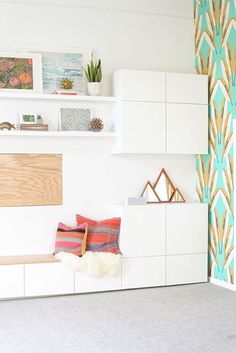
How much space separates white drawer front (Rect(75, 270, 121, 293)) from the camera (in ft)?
17.9

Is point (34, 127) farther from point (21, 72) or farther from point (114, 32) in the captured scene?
point (114, 32)

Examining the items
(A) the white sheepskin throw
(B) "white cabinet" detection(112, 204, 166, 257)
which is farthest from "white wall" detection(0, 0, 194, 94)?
(A) the white sheepskin throw

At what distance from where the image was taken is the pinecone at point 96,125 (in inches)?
228

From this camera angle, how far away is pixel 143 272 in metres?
5.75

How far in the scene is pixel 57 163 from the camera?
5.82 meters

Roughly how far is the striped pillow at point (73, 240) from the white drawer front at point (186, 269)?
98cm

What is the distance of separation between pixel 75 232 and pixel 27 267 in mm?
592

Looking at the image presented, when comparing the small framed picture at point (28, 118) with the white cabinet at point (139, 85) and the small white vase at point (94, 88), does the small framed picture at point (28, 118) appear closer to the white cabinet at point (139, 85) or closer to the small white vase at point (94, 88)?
the small white vase at point (94, 88)

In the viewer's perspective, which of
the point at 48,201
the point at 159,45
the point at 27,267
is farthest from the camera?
the point at 159,45

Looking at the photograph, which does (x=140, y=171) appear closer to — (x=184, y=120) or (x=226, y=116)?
(x=184, y=120)

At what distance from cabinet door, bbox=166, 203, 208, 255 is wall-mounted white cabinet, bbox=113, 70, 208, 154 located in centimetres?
62

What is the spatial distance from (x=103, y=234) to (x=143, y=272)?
592 mm

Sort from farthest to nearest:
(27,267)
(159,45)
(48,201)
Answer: (159,45), (48,201), (27,267)

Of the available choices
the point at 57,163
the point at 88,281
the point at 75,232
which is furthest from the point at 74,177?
the point at 88,281
